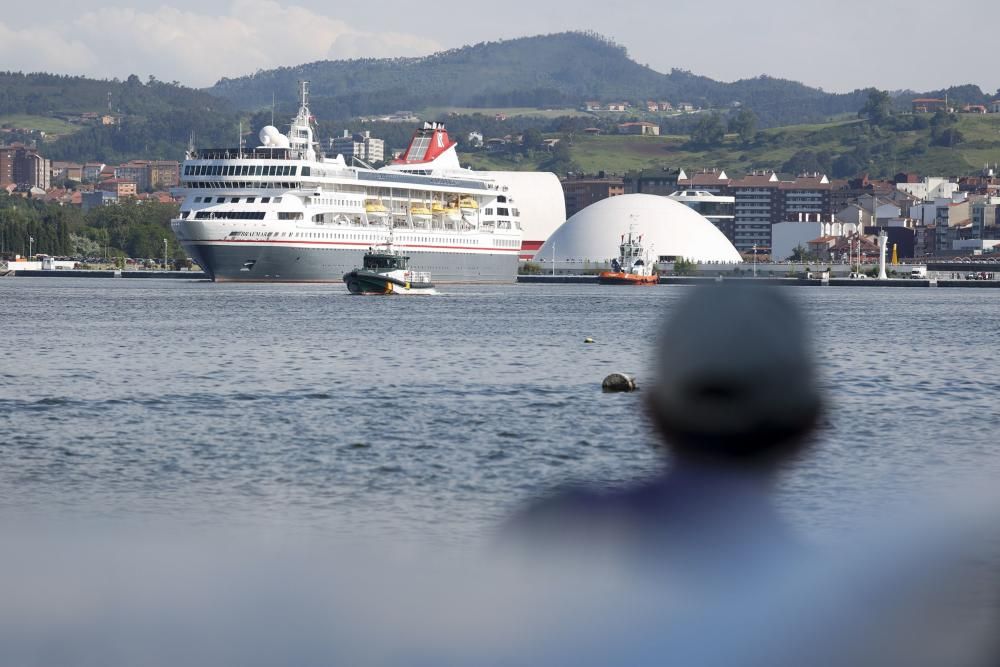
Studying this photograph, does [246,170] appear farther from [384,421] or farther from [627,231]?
[384,421]

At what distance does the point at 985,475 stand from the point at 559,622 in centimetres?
732

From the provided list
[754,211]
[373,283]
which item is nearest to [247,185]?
[373,283]

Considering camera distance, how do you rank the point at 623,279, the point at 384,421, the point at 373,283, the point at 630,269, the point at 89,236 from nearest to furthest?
1. the point at 384,421
2. the point at 373,283
3. the point at 623,279
4. the point at 630,269
5. the point at 89,236

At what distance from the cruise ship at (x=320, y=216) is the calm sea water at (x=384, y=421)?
3690 centimetres

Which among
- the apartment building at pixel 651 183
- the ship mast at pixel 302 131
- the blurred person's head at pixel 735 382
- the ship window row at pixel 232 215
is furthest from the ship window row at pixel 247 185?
the apartment building at pixel 651 183

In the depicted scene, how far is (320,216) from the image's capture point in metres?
80.9

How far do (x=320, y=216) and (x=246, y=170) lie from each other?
15.5 ft

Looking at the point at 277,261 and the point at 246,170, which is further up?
the point at 246,170

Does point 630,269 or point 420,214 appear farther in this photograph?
point 630,269

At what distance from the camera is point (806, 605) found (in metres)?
9.27

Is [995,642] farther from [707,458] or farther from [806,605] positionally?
[707,458]

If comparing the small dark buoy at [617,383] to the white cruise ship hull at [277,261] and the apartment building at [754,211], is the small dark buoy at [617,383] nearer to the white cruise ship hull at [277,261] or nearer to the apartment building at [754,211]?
the white cruise ship hull at [277,261]

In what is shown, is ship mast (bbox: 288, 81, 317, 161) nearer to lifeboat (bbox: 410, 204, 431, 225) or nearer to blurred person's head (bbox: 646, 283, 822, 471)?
lifeboat (bbox: 410, 204, 431, 225)

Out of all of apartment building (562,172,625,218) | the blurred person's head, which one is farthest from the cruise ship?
apartment building (562,172,625,218)
